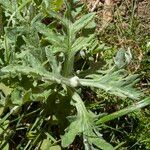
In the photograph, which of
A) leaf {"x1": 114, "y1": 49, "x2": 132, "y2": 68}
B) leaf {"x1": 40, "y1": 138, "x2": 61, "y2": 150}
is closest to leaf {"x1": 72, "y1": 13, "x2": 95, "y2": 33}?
leaf {"x1": 114, "y1": 49, "x2": 132, "y2": 68}

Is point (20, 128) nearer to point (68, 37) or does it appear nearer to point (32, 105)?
point (32, 105)

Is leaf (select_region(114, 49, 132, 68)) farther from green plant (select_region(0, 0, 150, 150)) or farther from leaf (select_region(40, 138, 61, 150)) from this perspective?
leaf (select_region(40, 138, 61, 150))

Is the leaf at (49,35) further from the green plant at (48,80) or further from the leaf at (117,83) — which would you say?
the leaf at (117,83)

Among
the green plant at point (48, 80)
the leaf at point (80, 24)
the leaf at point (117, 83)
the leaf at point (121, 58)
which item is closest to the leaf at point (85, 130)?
the green plant at point (48, 80)

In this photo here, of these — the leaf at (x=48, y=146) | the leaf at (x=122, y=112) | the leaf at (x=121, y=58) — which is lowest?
the leaf at (x=48, y=146)

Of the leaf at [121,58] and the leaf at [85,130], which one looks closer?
the leaf at [85,130]

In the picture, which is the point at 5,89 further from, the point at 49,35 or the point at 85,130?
the point at 85,130

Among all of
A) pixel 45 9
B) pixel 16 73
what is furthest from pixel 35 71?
pixel 45 9

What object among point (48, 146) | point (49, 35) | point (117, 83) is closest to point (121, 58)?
point (117, 83)
